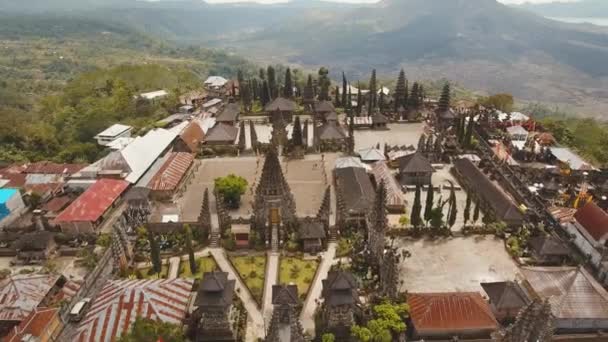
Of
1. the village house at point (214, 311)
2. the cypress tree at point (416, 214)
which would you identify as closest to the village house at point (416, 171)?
the cypress tree at point (416, 214)

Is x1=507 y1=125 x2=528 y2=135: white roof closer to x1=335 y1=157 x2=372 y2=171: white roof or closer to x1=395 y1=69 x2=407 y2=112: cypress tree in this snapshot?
x1=395 y1=69 x2=407 y2=112: cypress tree

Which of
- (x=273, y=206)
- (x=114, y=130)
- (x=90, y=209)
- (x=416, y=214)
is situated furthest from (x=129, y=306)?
(x=114, y=130)

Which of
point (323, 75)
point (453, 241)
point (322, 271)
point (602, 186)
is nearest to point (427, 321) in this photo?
point (322, 271)

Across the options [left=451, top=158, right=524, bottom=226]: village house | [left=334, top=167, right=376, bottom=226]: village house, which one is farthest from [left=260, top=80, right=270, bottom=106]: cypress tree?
[left=451, top=158, right=524, bottom=226]: village house

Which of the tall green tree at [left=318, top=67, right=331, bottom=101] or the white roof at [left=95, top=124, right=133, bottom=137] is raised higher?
the tall green tree at [left=318, top=67, right=331, bottom=101]

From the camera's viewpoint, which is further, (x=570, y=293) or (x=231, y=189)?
(x=231, y=189)

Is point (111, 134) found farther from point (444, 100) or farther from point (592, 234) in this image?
point (592, 234)

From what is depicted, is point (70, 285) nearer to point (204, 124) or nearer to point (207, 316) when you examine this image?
point (207, 316)
